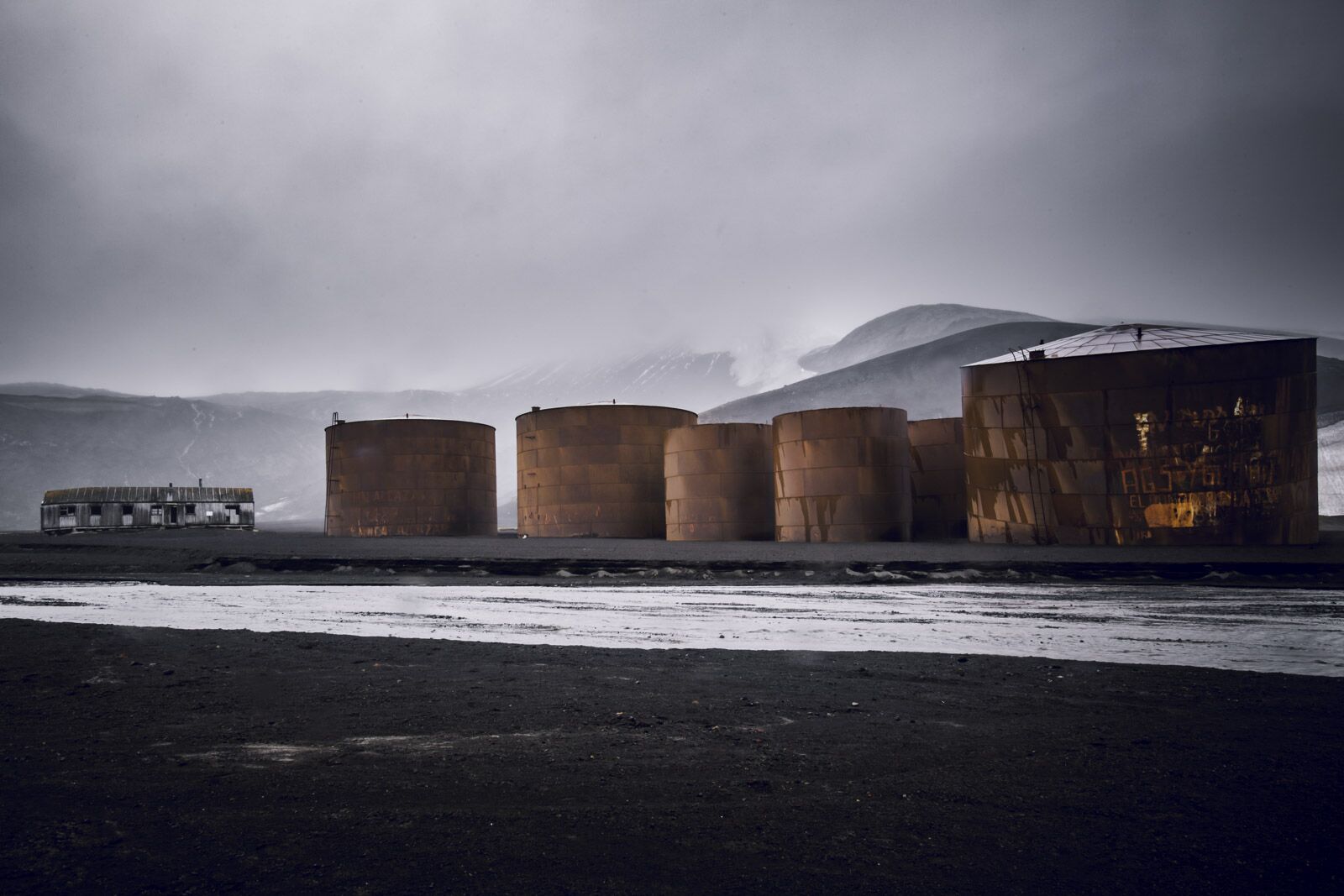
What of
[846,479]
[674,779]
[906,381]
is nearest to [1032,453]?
[846,479]

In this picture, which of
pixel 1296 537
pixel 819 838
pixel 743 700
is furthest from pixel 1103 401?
pixel 819 838

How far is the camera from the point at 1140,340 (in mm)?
19078

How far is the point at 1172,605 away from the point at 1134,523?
361 inches

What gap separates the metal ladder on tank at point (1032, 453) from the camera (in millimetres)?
19078

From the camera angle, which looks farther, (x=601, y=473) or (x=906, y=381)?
(x=906, y=381)

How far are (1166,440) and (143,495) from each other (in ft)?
154

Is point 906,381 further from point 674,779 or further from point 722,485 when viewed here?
point 674,779

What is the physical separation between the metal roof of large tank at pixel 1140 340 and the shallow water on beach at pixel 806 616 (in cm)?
868

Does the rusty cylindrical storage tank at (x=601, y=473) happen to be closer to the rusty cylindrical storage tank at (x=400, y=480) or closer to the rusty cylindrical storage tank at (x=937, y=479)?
the rusty cylindrical storage tank at (x=400, y=480)

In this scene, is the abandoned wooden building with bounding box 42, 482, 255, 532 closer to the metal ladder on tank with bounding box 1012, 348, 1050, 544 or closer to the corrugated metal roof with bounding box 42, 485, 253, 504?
the corrugated metal roof with bounding box 42, 485, 253, 504

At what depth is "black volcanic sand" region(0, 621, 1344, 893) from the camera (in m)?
2.92

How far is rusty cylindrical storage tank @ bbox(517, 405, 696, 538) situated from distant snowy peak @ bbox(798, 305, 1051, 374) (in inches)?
4460

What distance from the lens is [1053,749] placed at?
14.1 ft

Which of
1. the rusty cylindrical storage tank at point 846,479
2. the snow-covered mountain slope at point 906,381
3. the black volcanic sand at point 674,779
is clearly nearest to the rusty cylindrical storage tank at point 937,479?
the rusty cylindrical storage tank at point 846,479
